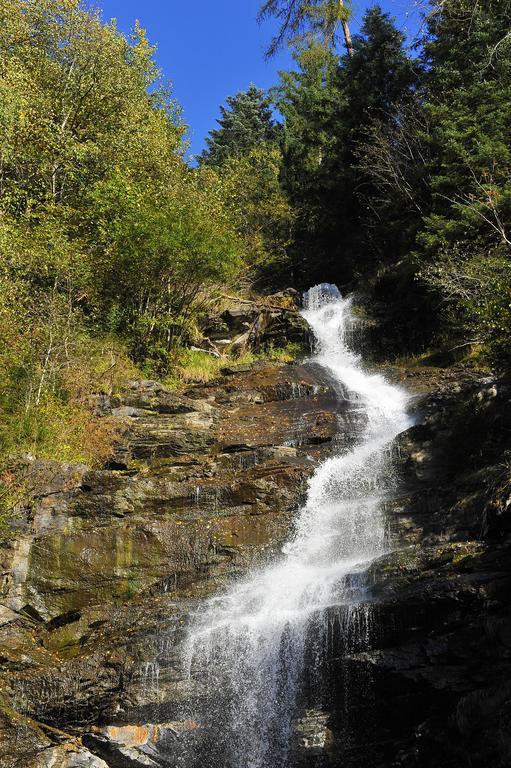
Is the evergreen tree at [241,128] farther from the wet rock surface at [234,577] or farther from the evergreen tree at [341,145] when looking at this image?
the wet rock surface at [234,577]

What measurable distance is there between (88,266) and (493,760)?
13.9 meters

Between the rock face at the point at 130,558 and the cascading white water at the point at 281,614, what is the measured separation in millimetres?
338

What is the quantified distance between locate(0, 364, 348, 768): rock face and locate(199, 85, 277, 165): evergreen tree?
33341 millimetres

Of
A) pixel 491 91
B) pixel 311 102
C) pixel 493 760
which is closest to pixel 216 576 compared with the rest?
pixel 493 760

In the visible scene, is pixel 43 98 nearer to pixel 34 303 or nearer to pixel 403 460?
pixel 34 303

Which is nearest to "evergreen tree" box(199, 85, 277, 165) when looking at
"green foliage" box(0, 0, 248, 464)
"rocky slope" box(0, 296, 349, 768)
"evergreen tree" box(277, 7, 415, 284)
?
"evergreen tree" box(277, 7, 415, 284)

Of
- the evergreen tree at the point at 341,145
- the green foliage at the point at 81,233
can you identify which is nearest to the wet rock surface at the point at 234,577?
the green foliage at the point at 81,233

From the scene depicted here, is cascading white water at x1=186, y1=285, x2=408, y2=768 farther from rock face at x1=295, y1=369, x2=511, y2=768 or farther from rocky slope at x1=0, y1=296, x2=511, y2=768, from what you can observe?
rock face at x1=295, y1=369, x2=511, y2=768

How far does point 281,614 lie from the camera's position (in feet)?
25.2

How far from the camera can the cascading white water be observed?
22.2ft

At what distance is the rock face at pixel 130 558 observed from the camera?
23.0 feet

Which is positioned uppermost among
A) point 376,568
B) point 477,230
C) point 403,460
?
point 477,230

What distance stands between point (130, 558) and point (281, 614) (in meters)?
2.64

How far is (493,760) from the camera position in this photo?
4.82m
